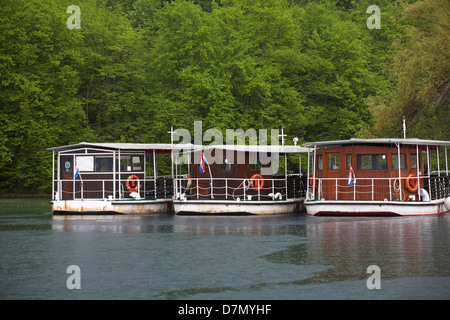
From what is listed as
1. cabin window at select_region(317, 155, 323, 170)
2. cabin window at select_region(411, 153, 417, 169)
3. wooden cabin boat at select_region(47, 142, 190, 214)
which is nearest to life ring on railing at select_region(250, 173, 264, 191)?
cabin window at select_region(317, 155, 323, 170)

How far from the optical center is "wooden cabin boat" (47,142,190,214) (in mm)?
39281

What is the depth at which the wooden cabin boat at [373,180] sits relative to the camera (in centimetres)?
3491

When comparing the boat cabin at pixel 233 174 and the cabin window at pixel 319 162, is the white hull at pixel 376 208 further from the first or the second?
the boat cabin at pixel 233 174

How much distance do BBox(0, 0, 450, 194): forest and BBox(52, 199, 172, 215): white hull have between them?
2084 centimetres

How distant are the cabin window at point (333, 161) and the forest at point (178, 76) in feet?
63.2

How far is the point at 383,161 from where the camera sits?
1398 inches

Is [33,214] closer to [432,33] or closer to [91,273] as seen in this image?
[91,273]

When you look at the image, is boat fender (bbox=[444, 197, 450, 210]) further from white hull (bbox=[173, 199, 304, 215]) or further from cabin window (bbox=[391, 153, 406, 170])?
white hull (bbox=[173, 199, 304, 215])

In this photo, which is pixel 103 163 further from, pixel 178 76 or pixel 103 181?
pixel 178 76

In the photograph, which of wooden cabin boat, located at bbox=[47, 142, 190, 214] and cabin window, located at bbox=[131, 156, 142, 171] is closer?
wooden cabin boat, located at bbox=[47, 142, 190, 214]

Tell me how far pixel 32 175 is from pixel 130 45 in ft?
49.4

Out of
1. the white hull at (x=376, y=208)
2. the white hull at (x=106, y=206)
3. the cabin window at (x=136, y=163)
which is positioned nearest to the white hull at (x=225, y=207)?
the white hull at (x=106, y=206)

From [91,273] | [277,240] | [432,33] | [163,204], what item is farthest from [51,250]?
[432,33]
